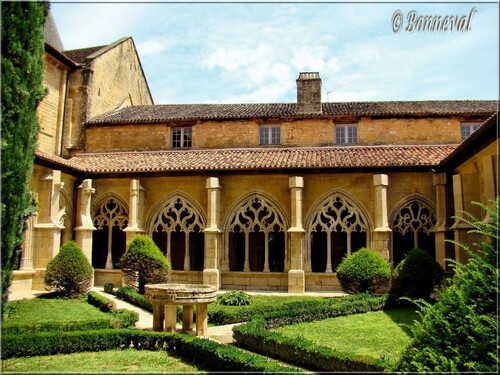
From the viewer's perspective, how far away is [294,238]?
15109mm

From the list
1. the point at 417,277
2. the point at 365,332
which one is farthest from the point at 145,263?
the point at 417,277

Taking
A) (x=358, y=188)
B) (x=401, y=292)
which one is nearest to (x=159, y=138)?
(x=358, y=188)

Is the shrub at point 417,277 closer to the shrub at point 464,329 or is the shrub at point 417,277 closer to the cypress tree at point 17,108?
the shrub at point 464,329

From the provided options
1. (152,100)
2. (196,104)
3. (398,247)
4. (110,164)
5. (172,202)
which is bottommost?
(398,247)

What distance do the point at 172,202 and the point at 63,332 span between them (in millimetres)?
8849

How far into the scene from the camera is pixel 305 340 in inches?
294

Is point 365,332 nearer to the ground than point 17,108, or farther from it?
nearer to the ground

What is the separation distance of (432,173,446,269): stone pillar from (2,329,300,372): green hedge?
31.8ft

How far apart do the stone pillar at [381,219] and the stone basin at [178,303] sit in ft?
24.6

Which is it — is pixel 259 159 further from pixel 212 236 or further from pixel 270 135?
pixel 212 236

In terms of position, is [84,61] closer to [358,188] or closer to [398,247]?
[358,188]

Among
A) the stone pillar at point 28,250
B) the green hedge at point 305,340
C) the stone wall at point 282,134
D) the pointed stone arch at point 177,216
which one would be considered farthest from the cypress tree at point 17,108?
the stone wall at point 282,134

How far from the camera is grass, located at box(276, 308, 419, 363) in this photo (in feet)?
25.6

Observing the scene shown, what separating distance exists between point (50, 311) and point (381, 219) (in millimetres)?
10034
